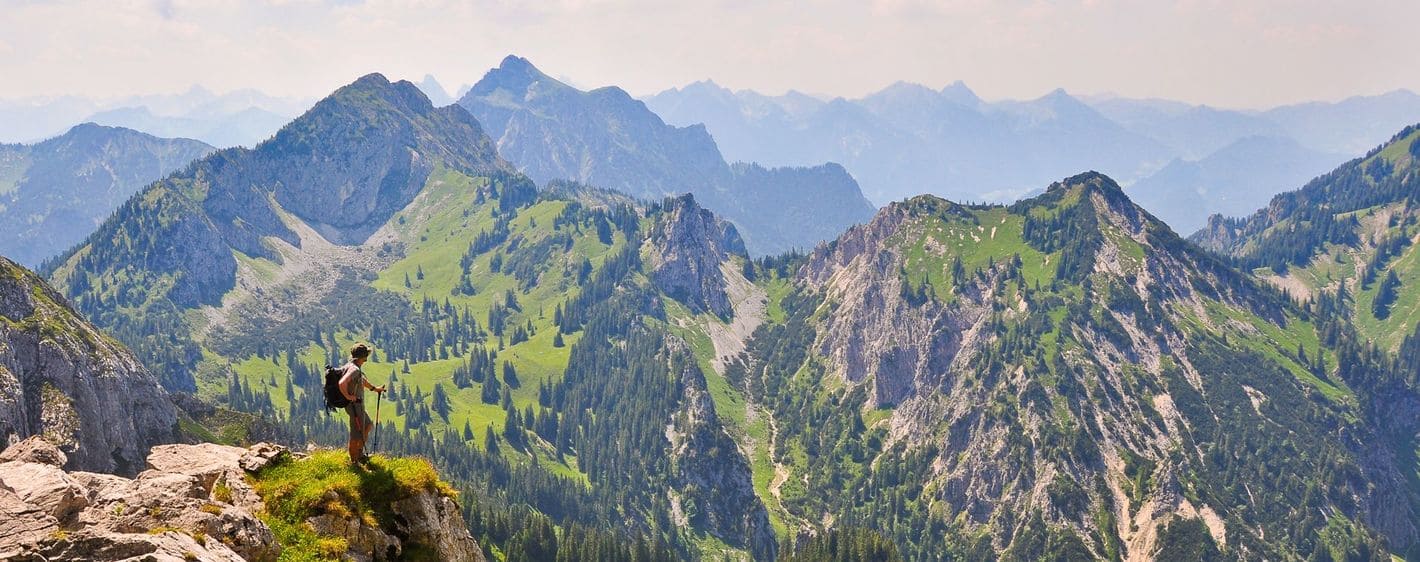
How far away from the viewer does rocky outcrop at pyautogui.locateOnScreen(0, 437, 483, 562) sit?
25609 mm

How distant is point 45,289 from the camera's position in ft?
473

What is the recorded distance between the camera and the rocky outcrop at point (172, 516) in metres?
25.6

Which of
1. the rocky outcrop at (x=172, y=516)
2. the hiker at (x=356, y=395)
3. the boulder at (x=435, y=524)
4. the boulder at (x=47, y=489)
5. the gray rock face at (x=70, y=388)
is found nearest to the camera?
the rocky outcrop at (x=172, y=516)

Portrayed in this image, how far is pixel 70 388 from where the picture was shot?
123 m

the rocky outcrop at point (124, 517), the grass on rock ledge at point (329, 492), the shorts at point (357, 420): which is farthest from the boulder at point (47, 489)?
the shorts at point (357, 420)

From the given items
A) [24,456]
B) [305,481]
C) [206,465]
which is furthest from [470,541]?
[24,456]

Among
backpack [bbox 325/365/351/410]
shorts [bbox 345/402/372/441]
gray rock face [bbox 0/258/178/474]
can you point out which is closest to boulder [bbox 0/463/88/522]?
backpack [bbox 325/365/351/410]

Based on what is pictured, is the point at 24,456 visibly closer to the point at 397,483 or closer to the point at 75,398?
the point at 397,483

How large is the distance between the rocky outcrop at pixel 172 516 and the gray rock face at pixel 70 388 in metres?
94.9

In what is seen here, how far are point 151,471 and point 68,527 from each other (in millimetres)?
11707

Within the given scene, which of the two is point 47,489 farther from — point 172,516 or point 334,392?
point 334,392

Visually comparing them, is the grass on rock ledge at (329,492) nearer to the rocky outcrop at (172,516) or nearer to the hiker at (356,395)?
the rocky outcrop at (172,516)

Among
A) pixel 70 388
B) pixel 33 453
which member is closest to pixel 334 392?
pixel 33 453

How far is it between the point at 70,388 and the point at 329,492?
11804cm
